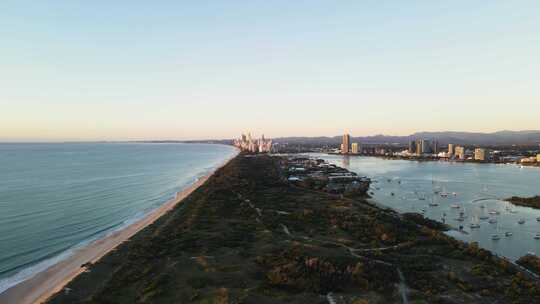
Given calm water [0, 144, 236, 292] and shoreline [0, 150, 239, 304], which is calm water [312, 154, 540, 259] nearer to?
shoreline [0, 150, 239, 304]

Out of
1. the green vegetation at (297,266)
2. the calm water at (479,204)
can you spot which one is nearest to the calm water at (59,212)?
the green vegetation at (297,266)

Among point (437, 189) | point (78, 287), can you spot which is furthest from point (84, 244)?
point (437, 189)

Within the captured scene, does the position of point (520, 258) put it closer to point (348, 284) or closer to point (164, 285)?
point (348, 284)

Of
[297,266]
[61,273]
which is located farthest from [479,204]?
[61,273]

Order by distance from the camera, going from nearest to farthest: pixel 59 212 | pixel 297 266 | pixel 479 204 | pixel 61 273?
pixel 297 266 < pixel 61 273 < pixel 59 212 < pixel 479 204

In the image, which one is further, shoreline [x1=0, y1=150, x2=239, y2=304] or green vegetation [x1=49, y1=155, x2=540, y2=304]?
shoreline [x1=0, y1=150, x2=239, y2=304]

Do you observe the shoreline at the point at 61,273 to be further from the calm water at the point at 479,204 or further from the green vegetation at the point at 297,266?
the calm water at the point at 479,204

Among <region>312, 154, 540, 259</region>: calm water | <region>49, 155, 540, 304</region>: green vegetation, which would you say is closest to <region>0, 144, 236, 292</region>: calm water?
<region>49, 155, 540, 304</region>: green vegetation

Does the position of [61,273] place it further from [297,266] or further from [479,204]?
[479,204]
